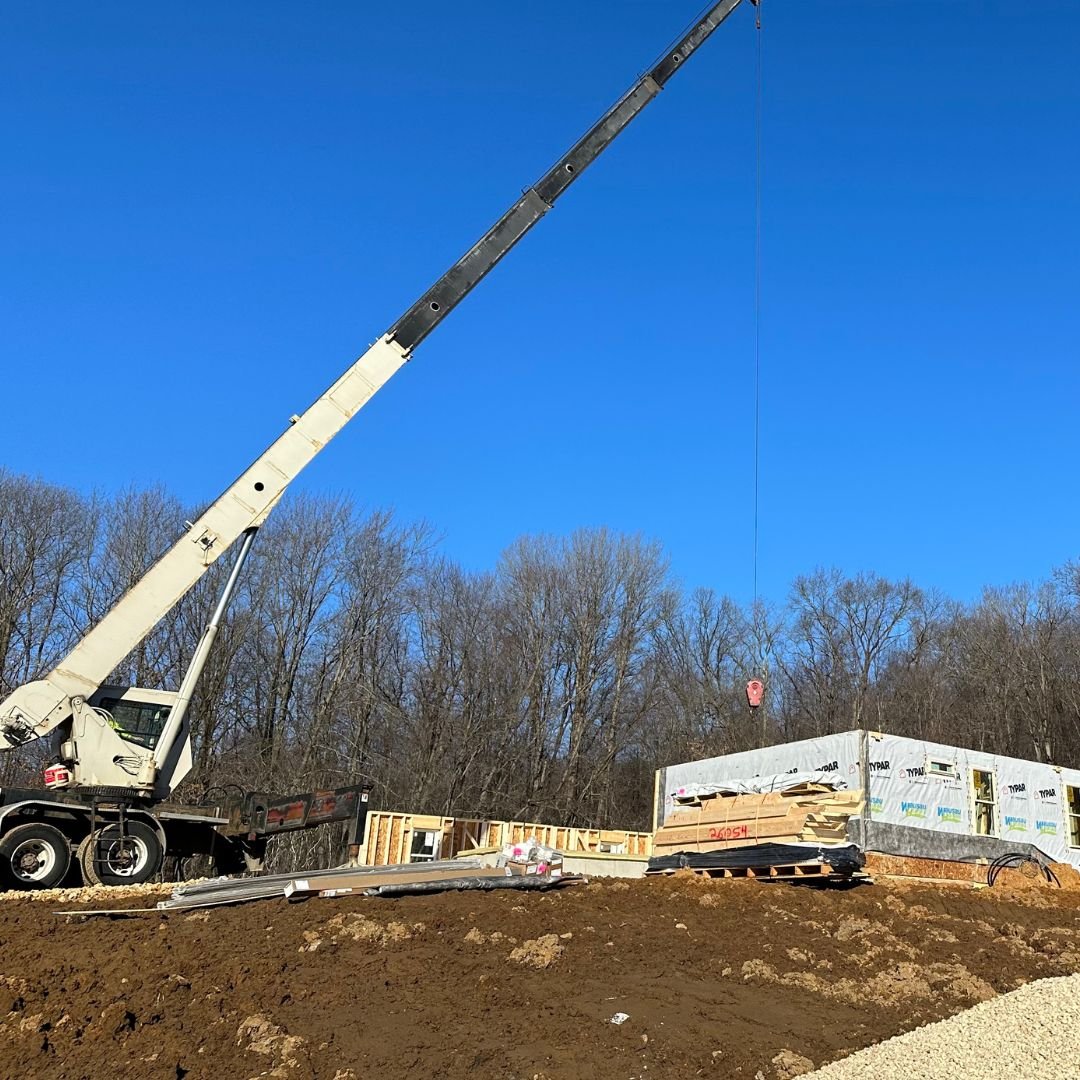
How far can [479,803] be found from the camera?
38844 millimetres

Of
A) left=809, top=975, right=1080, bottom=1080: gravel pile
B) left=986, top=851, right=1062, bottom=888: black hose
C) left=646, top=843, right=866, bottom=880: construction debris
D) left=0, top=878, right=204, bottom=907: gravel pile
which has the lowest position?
left=0, top=878, right=204, bottom=907: gravel pile

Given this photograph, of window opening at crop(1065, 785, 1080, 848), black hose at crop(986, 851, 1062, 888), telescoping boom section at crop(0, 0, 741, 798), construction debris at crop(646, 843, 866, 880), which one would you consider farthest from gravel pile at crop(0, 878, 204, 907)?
window opening at crop(1065, 785, 1080, 848)

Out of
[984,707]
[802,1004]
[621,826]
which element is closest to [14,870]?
[802,1004]

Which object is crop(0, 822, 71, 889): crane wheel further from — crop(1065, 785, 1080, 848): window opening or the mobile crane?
crop(1065, 785, 1080, 848): window opening

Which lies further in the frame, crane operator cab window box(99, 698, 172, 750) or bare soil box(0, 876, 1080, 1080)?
crane operator cab window box(99, 698, 172, 750)

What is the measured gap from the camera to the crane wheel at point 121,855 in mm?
13557

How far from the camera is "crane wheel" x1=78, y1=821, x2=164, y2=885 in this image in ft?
44.5

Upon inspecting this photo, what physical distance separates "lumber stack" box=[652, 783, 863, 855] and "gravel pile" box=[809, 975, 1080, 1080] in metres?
7.75

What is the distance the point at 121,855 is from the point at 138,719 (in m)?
2.07

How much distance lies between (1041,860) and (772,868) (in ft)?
34.8

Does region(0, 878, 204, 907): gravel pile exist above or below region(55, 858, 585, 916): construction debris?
below

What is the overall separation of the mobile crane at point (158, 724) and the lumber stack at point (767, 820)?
6.86 m

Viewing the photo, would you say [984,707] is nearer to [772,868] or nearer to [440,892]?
[772,868]

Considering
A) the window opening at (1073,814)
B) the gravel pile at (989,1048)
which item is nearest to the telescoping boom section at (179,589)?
the gravel pile at (989,1048)
